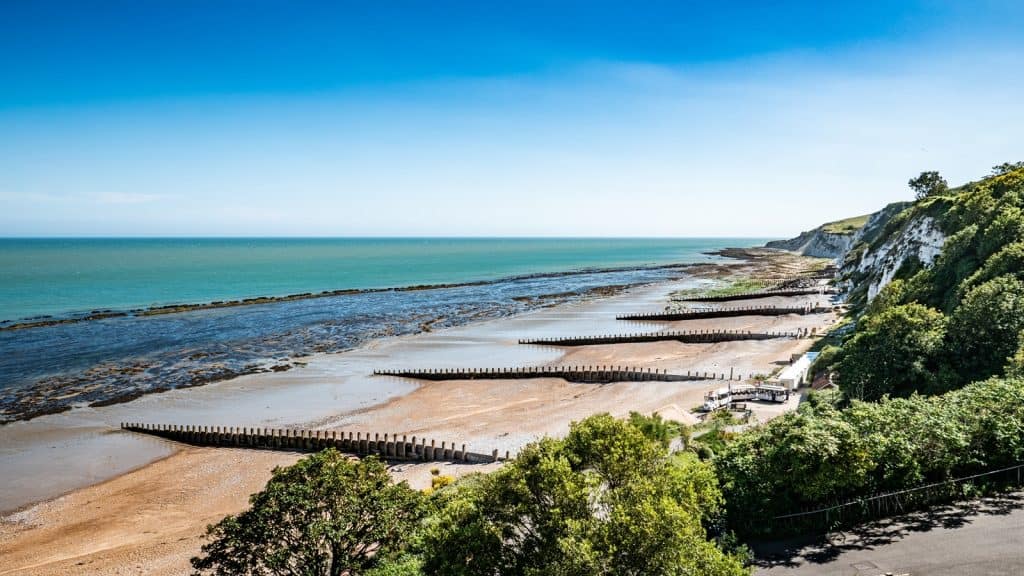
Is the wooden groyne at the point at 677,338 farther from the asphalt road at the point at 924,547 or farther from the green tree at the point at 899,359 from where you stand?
the asphalt road at the point at 924,547

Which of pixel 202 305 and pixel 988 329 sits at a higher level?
pixel 988 329

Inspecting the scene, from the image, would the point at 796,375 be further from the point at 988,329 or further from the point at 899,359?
the point at 988,329

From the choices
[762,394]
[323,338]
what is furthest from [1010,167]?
[323,338]

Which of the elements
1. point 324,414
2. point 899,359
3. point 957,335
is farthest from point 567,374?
point 957,335

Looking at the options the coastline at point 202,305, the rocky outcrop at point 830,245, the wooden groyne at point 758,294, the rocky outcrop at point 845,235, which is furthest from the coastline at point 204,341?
the rocky outcrop at point 830,245

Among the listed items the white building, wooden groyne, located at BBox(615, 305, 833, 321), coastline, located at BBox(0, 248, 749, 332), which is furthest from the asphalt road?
coastline, located at BBox(0, 248, 749, 332)

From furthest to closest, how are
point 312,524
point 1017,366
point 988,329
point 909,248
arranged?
point 909,248, point 988,329, point 1017,366, point 312,524
